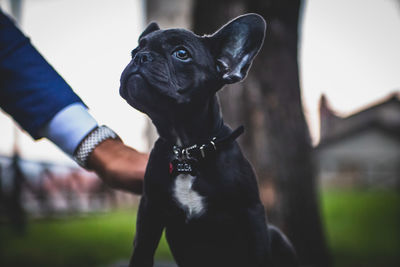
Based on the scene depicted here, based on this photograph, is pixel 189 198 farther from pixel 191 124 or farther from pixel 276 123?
pixel 276 123

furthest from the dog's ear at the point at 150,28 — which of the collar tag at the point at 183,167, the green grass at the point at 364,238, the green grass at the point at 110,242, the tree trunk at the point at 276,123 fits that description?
the green grass at the point at 364,238

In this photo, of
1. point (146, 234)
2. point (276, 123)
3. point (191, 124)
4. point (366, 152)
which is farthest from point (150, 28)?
point (366, 152)

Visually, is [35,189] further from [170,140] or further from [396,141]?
[396,141]

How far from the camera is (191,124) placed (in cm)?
82

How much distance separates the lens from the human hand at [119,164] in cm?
91

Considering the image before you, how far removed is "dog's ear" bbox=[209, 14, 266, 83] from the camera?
746 mm

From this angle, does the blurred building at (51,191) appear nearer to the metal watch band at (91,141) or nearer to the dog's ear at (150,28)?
the metal watch band at (91,141)

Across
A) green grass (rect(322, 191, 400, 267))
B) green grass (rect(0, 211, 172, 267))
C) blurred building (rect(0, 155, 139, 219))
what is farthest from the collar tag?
blurred building (rect(0, 155, 139, 219))

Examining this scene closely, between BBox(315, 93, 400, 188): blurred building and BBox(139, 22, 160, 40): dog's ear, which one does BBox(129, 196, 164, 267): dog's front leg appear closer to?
BBox(139, 22, 160, 40): dog's ear

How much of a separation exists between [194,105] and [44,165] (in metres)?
7.13

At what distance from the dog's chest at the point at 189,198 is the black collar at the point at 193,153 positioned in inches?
0.8

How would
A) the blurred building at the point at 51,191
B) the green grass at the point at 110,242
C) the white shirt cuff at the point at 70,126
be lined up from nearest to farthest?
the white shirt cuff at the point at 70,126, the green grass at the point at 110,242, the blurred building at the point at 51,191

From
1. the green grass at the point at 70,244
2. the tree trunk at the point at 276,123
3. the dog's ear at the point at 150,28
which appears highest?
the dog's ear at the point at 150,28

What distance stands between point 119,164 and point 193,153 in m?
0.27
